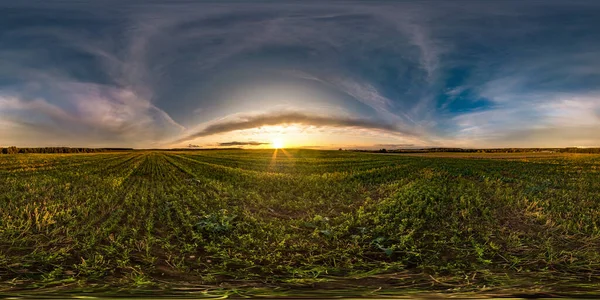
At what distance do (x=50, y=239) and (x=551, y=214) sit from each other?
8.03 meters

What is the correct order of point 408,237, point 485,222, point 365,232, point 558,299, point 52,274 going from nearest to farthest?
1. point 558,299
2. point 52,274
3. point 408,237
4. point 365,232
5. point 485,222

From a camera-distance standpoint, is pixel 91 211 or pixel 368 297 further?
pixel 91 211

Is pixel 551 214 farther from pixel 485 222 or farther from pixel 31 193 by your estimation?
pixel 31 193

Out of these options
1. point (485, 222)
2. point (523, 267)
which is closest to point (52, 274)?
point (523, 267)

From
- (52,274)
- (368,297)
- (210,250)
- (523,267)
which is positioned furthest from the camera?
(210,250)

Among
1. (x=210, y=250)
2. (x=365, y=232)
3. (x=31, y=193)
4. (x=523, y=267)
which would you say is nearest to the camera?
(x=523, y=267)

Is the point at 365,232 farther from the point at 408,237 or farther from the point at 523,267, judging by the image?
the point at 523,267

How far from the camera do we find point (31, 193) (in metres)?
7.93

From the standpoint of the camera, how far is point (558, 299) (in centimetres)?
250

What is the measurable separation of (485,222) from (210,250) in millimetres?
4261

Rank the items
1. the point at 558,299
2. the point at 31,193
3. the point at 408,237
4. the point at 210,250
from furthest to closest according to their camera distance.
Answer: the point at 31,193 < the point at 408,237 < the point at 210,250 < the point at 558,299

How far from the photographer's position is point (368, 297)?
105 inches

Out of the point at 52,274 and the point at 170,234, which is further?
the point at 170,234

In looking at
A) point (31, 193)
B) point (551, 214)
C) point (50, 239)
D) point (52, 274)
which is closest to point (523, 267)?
point (551, 214)
